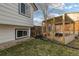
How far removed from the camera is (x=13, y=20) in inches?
172

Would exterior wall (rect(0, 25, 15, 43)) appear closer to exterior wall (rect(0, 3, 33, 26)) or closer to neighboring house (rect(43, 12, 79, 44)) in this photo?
exterior wall (rect(0, 3, 33, 26))

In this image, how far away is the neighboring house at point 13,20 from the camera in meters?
3.90

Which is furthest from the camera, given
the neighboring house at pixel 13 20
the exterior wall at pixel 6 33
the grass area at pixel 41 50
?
the exterior wall at pixel 6 33

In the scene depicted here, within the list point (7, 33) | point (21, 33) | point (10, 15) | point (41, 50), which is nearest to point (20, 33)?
point (21, 33)

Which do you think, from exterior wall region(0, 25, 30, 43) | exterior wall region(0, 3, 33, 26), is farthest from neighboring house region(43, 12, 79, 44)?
exterior wall region(0, 25, 30, 43)

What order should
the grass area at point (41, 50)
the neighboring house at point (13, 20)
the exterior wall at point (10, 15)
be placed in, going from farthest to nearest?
the neighboring house at point (13, 20)
the exterior wall at point (10, 15)
the grass area at point (41, 50)

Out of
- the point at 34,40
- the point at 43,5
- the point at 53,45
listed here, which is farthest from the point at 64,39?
the point at 43,5

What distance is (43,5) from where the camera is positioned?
14.2 feet

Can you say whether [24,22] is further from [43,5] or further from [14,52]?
[14,52]

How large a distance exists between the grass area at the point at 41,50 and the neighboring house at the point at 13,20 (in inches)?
24.4

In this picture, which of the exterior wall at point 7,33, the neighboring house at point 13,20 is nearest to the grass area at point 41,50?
the exterior wall at point 7,33

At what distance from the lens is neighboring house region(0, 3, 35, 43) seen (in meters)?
3.90

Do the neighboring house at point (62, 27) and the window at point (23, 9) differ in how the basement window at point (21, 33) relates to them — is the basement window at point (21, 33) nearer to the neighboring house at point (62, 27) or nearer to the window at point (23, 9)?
the window at point (23, 9)

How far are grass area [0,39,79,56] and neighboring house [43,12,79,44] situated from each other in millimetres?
326
